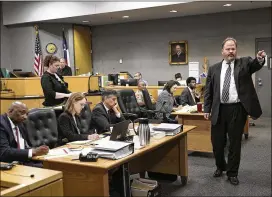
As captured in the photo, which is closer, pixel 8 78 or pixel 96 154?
pixel 96 154

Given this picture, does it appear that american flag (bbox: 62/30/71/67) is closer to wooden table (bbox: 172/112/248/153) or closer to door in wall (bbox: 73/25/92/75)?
door in wall (bbox: 73/25/92/75)

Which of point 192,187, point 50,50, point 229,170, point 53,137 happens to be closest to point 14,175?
point 53,137

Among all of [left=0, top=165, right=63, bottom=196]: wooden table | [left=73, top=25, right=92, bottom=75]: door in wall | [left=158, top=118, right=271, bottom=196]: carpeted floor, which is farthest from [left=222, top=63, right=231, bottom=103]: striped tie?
[left=73, top=25, right=92, bottom=75]: door in wall

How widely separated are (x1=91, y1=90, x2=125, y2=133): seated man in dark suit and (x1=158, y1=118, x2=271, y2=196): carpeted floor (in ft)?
3.01

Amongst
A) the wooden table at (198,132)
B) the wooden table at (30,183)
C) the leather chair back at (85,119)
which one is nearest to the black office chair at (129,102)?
the wooden table at (198,132)

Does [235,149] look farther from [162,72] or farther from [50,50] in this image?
[50,50]

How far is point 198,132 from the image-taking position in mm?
5031

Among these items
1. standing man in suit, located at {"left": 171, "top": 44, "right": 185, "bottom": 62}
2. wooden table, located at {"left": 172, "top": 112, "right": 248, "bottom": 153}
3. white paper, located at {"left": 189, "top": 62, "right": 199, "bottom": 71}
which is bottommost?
wooden table, located at {"left": 172, "top": 112, "right": 248, "bottom": 153}

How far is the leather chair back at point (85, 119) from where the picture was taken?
380 cm

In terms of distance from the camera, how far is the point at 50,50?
36.7ft

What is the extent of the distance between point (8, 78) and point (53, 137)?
5489 mm

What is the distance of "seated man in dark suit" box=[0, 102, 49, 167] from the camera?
2.64m

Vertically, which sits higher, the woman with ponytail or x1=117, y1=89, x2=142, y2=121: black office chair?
the woman with ponytail

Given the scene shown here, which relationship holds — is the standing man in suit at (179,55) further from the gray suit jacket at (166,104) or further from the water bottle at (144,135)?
the water bottle at (144,135)
